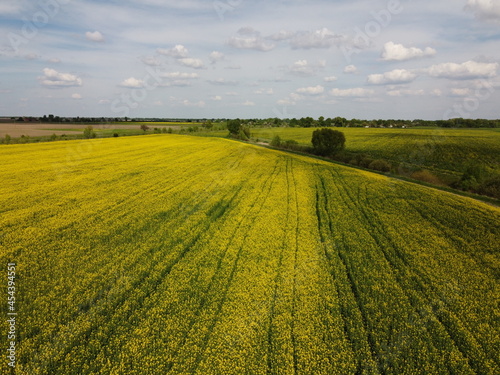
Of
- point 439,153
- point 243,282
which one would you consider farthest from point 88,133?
point 439,153

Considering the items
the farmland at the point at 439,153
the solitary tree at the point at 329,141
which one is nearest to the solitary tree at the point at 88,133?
the solitary tree at the point at 329,141

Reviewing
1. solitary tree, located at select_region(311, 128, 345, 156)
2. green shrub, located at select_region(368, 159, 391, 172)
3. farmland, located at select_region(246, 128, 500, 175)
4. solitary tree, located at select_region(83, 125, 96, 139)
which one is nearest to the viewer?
green shrub, located at select_region(368, 159, 391, 172)

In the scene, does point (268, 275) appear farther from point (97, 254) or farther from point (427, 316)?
point (97, 254)

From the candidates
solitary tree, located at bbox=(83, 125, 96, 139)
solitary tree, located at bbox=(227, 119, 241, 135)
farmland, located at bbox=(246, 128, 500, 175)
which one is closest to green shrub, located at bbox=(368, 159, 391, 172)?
farmland, located at bbox=(246, 128, 500, 175)

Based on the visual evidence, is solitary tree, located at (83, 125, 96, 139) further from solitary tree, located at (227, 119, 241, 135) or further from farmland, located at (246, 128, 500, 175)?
farmland, located at (246, 128, 500, 175)

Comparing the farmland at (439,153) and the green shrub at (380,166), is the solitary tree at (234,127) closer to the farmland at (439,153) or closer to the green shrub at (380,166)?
the farmland at (439,153)

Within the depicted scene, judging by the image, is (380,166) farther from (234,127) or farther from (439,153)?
(234,127)

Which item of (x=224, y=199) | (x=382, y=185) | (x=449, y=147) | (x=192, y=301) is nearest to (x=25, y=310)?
(x=192, y=301)
